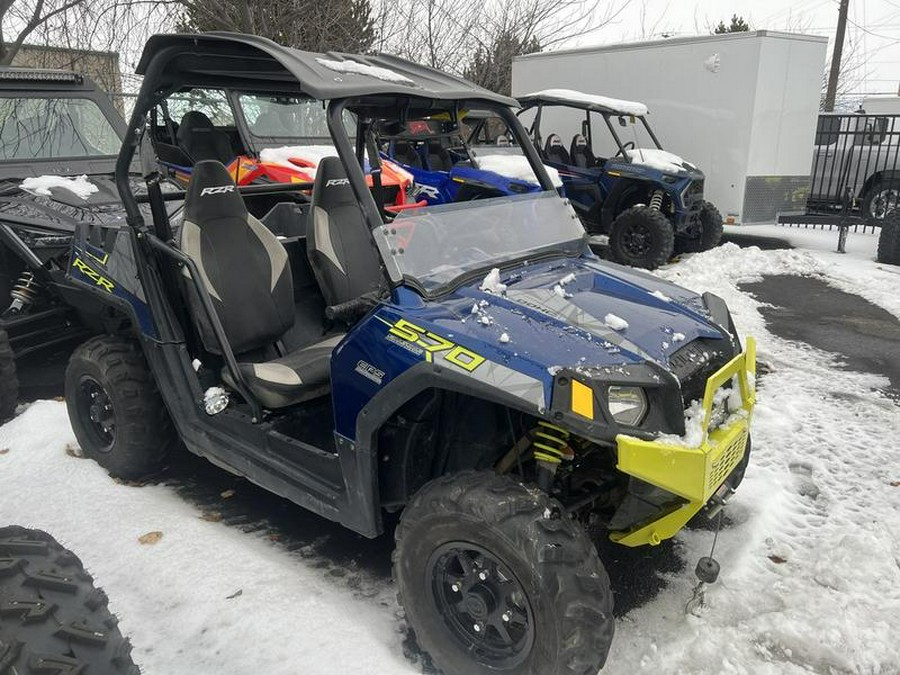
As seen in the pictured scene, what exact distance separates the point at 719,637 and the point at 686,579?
16.3 inches

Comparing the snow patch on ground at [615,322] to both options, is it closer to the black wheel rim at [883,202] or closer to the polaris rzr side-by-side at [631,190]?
the polaris rzr side-by-side at [631,190]

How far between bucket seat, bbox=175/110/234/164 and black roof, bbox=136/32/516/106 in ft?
14.2

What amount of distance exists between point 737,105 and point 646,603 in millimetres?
8699

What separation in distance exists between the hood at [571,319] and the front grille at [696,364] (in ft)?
0.10

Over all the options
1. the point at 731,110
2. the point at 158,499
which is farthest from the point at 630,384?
the point at 731,110

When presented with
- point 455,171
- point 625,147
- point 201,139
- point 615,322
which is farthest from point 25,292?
point 625,147

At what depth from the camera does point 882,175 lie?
10812 mm

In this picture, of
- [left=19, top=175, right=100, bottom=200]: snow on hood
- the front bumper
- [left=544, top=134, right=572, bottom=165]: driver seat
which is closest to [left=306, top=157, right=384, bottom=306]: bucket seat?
the front bumper

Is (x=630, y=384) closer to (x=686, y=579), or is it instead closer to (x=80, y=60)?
(x=686, y=579)

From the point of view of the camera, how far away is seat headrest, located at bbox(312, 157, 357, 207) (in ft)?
11.8

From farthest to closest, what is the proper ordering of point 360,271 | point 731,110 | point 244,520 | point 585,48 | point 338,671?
1. point 585,48
2. point 731,110
3. point 360,271
4. point 244,520
5. point 338,671

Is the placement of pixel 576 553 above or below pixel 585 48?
below

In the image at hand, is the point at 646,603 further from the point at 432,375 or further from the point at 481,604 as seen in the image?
the point at 432,375

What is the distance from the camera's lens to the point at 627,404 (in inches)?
82.2
